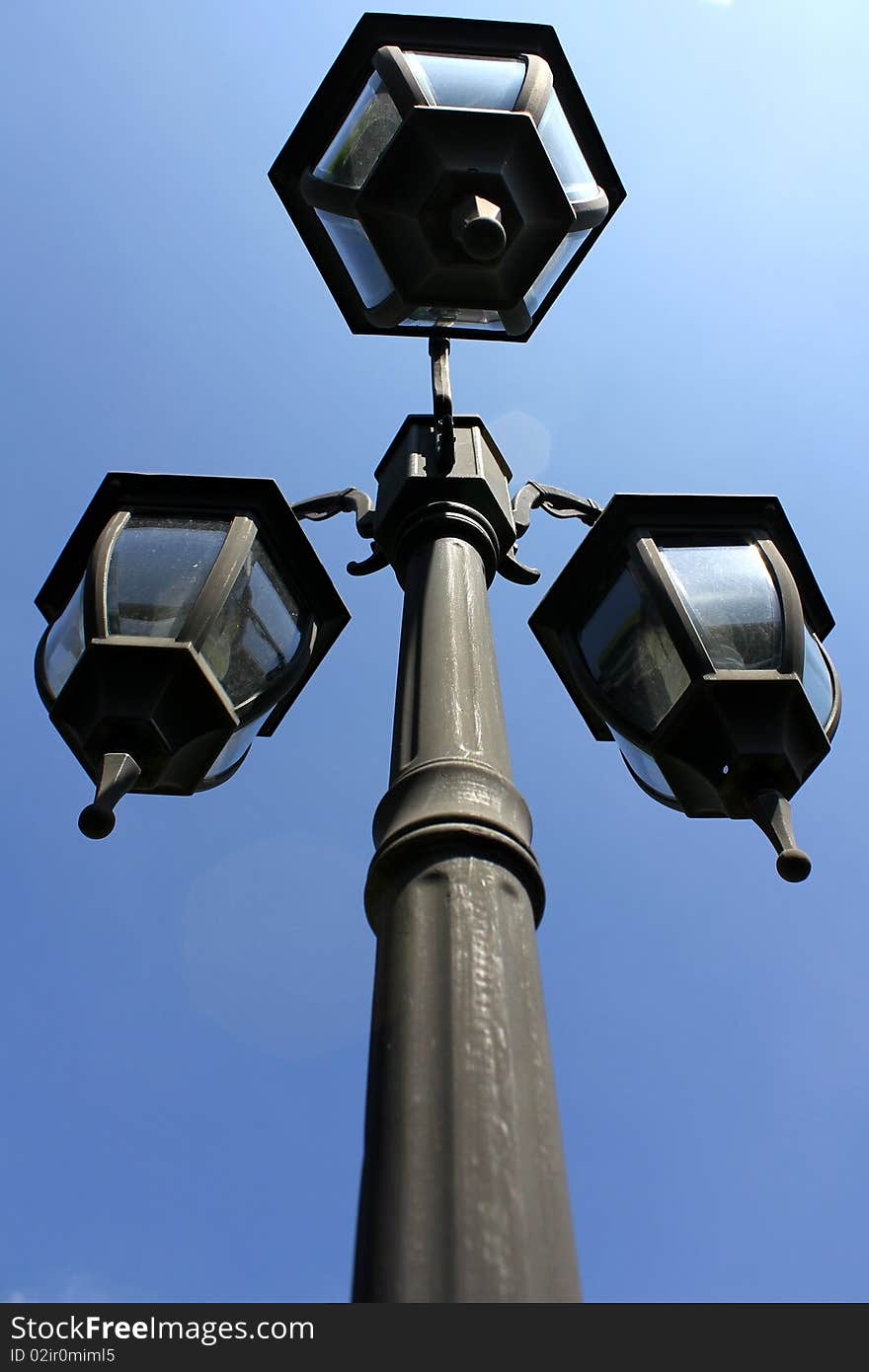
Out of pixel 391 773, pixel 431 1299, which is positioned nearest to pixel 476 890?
pixel 391 773

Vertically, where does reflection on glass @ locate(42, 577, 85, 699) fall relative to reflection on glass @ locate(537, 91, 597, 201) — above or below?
below

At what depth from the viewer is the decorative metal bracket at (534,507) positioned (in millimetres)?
3688

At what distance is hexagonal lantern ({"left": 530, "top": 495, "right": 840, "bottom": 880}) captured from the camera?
270cm

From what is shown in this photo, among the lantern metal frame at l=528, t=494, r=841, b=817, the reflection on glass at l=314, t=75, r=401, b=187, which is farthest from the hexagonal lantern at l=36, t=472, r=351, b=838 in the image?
the reflection on glass at l=314, t=75, r=401, b=187

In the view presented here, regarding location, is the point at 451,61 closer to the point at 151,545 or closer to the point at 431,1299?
the point at 151,545

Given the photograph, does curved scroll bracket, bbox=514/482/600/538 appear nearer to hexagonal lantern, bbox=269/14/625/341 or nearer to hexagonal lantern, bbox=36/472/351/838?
hexagonal lantern, bbox=269/14/625/341

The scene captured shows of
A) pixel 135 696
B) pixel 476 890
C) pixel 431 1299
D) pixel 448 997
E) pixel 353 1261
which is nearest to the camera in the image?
pixel 431 1299

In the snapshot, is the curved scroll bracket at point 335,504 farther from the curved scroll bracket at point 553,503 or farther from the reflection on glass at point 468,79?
the reflection on glass at point 468,79

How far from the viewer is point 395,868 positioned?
2.00 m

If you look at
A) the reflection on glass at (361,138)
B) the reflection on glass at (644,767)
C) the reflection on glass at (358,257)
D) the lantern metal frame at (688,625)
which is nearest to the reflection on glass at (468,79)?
the reflection on glass at (361,138)

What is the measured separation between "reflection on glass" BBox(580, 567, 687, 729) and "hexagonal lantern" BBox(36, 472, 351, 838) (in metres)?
0.78

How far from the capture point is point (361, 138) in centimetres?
385

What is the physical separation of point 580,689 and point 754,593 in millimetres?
616


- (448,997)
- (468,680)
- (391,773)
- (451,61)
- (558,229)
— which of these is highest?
(451,61)
